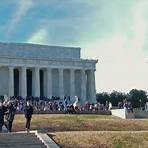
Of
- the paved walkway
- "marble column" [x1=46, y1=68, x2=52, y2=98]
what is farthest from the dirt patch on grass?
"marble column" [x1=46, y1=68, x2=52, y2=98]

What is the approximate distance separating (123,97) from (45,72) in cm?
3192

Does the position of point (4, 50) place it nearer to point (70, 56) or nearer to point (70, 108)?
point (70, 56)

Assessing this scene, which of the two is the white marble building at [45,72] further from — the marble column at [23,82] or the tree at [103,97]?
the tree at [103,97]

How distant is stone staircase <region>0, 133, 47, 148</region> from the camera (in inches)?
1282

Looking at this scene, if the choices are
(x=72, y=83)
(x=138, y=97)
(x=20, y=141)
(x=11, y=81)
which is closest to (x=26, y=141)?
(x=20, y=141)

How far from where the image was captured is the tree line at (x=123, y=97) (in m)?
136

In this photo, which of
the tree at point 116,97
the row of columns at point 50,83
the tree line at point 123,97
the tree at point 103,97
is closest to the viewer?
the row of columns at point 50,83

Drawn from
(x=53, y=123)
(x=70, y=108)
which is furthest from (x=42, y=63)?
(x=53, y=123)

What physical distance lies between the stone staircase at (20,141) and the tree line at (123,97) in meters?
95.7

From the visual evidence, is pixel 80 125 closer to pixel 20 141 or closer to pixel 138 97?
pixel 20 141

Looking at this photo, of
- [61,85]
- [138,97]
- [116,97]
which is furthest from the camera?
[138,97]

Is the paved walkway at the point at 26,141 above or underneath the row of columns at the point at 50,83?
underneath

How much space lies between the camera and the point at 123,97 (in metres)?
139

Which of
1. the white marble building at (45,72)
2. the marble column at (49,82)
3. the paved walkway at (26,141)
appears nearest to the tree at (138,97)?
the white marble building at (45,72)
